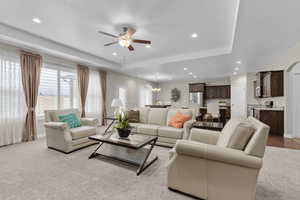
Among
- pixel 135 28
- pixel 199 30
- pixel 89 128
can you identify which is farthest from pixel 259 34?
pixel 89 128

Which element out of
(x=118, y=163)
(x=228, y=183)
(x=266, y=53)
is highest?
(x=266, y=53)

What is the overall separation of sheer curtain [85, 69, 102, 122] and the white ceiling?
5.03 feet

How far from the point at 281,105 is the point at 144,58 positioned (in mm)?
5179

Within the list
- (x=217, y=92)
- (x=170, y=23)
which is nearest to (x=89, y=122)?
(x=170, y=23)

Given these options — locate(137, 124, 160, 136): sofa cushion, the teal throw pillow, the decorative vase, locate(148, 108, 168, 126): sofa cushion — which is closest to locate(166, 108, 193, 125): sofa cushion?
locate(148, 108, 168, 126): sofa cushion

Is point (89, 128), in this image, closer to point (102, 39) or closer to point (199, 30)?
point (102, 39)

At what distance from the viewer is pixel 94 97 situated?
5910mm

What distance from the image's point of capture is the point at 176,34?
3.39 m

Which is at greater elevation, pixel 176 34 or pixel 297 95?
pixel 176 34

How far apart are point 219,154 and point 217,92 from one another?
8607mm

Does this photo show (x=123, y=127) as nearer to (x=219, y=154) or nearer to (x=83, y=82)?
(x=219, y=154)

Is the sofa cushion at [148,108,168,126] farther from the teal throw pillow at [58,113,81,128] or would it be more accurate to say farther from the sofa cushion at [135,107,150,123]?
the teal throw pillow at [58,113,81,128]

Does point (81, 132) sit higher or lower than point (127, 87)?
lower

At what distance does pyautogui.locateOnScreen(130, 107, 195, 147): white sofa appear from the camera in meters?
3.29
